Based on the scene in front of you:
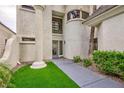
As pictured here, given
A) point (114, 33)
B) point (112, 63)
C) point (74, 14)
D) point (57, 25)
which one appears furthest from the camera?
point (57, 25)

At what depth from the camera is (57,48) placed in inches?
697

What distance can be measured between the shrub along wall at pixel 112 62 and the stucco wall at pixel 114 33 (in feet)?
3.92

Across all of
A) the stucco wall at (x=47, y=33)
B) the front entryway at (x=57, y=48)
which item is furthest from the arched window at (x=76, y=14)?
the front entryway at (x=57, y=48)

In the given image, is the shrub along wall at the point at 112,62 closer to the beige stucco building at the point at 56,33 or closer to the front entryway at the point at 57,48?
the beige stucco building at the point at 56,33

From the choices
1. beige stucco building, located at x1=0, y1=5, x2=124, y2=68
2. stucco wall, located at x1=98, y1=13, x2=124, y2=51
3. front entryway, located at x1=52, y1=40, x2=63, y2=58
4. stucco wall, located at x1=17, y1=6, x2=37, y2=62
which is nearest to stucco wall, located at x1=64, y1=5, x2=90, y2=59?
beige stucco building, located at x1=0, y1=5, x2=124, y2=68

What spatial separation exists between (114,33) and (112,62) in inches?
97.5

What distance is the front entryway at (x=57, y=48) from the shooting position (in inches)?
685

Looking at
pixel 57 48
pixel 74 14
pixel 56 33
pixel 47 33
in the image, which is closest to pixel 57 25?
pixel 56 33

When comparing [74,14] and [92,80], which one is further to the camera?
[74,14]

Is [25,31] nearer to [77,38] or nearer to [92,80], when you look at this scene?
[77,38]

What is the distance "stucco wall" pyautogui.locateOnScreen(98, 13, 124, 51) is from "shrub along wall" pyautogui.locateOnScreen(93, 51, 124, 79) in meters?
1.19

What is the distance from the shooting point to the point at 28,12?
1414 cm

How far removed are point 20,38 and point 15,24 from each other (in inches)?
62.6
